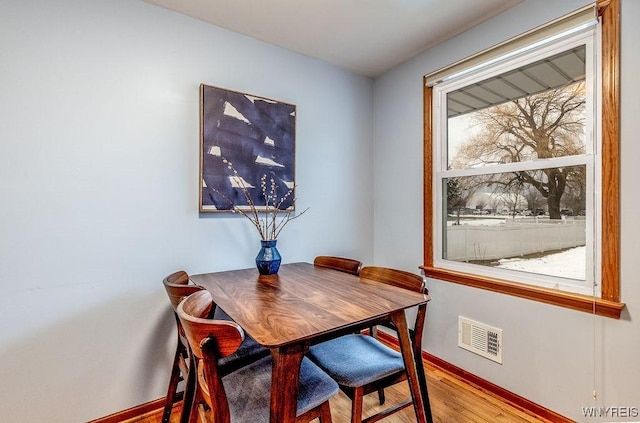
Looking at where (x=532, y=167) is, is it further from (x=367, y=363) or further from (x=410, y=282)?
(x=367, y=363)

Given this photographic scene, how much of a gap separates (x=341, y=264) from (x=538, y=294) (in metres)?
1.12

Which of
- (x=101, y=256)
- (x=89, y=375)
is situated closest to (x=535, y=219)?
(x=101, y=256)

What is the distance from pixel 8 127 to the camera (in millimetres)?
1447

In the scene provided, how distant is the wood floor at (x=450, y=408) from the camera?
1715 millimetres

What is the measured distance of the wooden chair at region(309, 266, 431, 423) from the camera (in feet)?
4.17

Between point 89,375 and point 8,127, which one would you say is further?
point 89,375

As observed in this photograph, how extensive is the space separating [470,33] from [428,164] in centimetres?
88

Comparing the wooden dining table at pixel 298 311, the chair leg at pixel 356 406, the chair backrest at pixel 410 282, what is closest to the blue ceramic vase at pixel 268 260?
the wooden dining table at pixel 298 311

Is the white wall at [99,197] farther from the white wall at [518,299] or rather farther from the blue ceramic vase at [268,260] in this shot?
the white wall at [518,299]

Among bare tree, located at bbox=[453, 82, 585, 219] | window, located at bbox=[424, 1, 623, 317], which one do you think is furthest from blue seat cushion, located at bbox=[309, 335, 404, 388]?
bare tree, located at bbox=[453, 82, 585, 219]

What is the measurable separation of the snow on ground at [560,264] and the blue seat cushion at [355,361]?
3.35ft

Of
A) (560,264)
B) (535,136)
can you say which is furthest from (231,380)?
(535,136)

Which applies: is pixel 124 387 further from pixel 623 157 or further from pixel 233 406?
pixel 623 157

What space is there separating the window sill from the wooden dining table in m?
0.77
